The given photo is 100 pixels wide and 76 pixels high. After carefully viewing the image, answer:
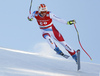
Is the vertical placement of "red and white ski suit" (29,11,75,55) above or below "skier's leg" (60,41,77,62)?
above

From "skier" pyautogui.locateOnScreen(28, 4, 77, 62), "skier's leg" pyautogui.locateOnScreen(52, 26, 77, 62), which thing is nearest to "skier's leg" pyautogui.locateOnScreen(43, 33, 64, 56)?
"skier" pyautogui.locateOnScreen(28, 4, 77, 62)

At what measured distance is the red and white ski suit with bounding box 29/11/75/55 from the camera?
18.4ft

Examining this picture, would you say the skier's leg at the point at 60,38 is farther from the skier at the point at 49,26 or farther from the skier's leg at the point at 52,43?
the skier's leg at the point at 52,43

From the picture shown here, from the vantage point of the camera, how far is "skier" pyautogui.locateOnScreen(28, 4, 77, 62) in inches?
221

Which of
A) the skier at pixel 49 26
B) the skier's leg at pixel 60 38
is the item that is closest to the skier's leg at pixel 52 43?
the skier at pixel 49 26

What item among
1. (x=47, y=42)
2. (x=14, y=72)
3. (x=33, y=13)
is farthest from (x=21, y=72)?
(x=33, y=13)

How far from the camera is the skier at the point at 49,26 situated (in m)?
5.60

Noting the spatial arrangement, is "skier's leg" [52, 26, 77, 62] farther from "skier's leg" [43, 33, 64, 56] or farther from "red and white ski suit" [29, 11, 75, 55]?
"skier's leg" [43, 33, 64, 56]

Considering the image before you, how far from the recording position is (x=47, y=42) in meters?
5.69

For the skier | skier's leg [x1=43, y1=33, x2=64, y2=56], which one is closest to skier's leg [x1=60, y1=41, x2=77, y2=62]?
the skier

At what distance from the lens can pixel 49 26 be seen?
18.9 ft

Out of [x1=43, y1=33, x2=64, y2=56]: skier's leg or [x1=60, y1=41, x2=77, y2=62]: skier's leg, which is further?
[x1=60, y1=41, x2=77, y2=62]: skier's leg

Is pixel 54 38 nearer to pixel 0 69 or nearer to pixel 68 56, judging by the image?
pixel 68 56

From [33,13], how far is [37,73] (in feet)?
5.25
